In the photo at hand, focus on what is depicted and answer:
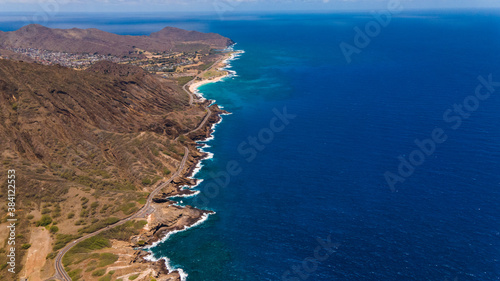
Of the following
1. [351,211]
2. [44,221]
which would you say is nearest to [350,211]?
[351,211]

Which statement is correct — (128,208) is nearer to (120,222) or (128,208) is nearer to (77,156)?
(120,222)

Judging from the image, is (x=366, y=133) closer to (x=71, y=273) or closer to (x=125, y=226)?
(x=125, y=226)

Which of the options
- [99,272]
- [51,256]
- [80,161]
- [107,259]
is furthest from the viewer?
[80,161]

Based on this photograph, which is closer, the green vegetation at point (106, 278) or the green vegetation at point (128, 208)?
the green vegetation at point (106, 278)

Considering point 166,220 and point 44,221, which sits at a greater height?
point 166,220

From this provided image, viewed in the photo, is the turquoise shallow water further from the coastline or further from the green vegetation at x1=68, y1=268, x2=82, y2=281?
the green vegetation at x1=68, y1=268, x2=82, y2=281

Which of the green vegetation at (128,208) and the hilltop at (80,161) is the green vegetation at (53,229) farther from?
the green vegetation at (128,208)

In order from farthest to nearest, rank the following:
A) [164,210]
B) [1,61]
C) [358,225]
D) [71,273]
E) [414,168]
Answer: [1,61]
[414,168]
[164,210]
[358,225]
[71,273]

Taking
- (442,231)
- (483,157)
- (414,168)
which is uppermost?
(483,157)

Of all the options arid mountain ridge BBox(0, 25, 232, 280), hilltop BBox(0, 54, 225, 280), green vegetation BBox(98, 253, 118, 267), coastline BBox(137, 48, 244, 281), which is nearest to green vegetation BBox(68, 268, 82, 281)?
hilltop BBox(0, 54, 225, 280)

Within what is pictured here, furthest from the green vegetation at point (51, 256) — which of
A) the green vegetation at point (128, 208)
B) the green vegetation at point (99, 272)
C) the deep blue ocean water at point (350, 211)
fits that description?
the deep blue ocean water at point (350, 211)

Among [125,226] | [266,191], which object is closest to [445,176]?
[266,191]
